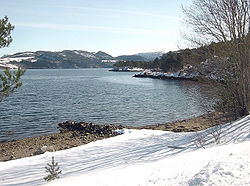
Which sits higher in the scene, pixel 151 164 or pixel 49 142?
pixel 151 164

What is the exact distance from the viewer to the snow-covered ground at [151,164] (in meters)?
4.50

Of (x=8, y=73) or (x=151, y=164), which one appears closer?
(x=151, y=164)

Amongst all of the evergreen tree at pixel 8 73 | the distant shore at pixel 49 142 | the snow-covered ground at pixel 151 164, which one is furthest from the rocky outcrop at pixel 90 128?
the evergreen tree at pixel 8 73

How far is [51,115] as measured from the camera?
2272 centimetres

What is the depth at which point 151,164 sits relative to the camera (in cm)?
606

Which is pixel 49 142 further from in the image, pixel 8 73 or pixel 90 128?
pixel 8 73

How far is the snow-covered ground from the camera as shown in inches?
177

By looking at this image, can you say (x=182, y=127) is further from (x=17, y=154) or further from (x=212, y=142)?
(x=17, y=154)

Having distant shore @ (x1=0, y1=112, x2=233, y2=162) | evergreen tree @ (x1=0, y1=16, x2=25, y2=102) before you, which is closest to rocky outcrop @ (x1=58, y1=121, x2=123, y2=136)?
distant shore @ (x1=0, y1=112, x2=233, y2=162)

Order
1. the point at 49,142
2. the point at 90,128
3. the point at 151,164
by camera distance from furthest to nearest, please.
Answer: the point at 90,128 < the point at 49,142 < the point at 151,164

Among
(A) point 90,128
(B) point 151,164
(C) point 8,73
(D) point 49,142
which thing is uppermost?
(C) point 8,73

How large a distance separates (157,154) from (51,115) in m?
16.8

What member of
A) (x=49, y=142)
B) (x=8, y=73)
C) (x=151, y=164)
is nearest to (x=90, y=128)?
(x=49, y=142)

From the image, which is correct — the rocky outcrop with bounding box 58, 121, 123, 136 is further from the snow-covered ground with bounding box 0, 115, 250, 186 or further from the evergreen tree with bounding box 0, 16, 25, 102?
the evergreen tree with bounding box 0, 16, 25, 102
